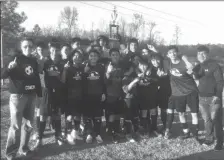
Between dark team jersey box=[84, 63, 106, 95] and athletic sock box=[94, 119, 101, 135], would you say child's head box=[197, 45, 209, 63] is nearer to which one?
dark team jersey box=[84, 63, 106, 95]

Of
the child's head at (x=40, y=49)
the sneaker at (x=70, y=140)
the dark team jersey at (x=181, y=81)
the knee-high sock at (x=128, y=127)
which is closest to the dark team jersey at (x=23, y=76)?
the child's head at (x=40, y=49)

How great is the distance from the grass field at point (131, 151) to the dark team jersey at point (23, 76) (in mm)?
1207

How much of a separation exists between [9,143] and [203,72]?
388cm

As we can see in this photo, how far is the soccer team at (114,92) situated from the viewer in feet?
15.1

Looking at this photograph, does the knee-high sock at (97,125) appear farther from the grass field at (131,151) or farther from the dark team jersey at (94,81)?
the dark team jersey at (94,81)

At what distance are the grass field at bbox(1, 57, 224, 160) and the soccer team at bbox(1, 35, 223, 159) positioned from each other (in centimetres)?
19

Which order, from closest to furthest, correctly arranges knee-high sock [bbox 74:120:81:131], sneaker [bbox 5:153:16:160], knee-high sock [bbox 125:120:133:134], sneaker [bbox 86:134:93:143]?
sneaker [bbox 5:153:16:160], sneaker [bbox 86:134:93:143], knee-high sock [bbox 74:120:81:131], knee-high sock [bbox 125:120:133:134]

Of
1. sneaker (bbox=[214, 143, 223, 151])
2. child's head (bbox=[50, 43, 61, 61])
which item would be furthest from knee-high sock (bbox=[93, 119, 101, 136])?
sneaker (bbox=[214, 143, 223, 151])

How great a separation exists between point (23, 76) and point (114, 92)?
179 cm

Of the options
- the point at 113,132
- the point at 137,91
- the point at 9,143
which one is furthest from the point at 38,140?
the point at 137,91

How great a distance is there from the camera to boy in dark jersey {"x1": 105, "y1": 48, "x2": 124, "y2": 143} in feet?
15.7

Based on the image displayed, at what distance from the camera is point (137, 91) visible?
5.07m

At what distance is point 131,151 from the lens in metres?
4.46

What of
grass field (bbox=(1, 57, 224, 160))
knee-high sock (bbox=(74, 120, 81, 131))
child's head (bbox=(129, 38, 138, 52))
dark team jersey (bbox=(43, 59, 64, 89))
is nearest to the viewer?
grass field (bbox=(1, 57, 224, 160))
